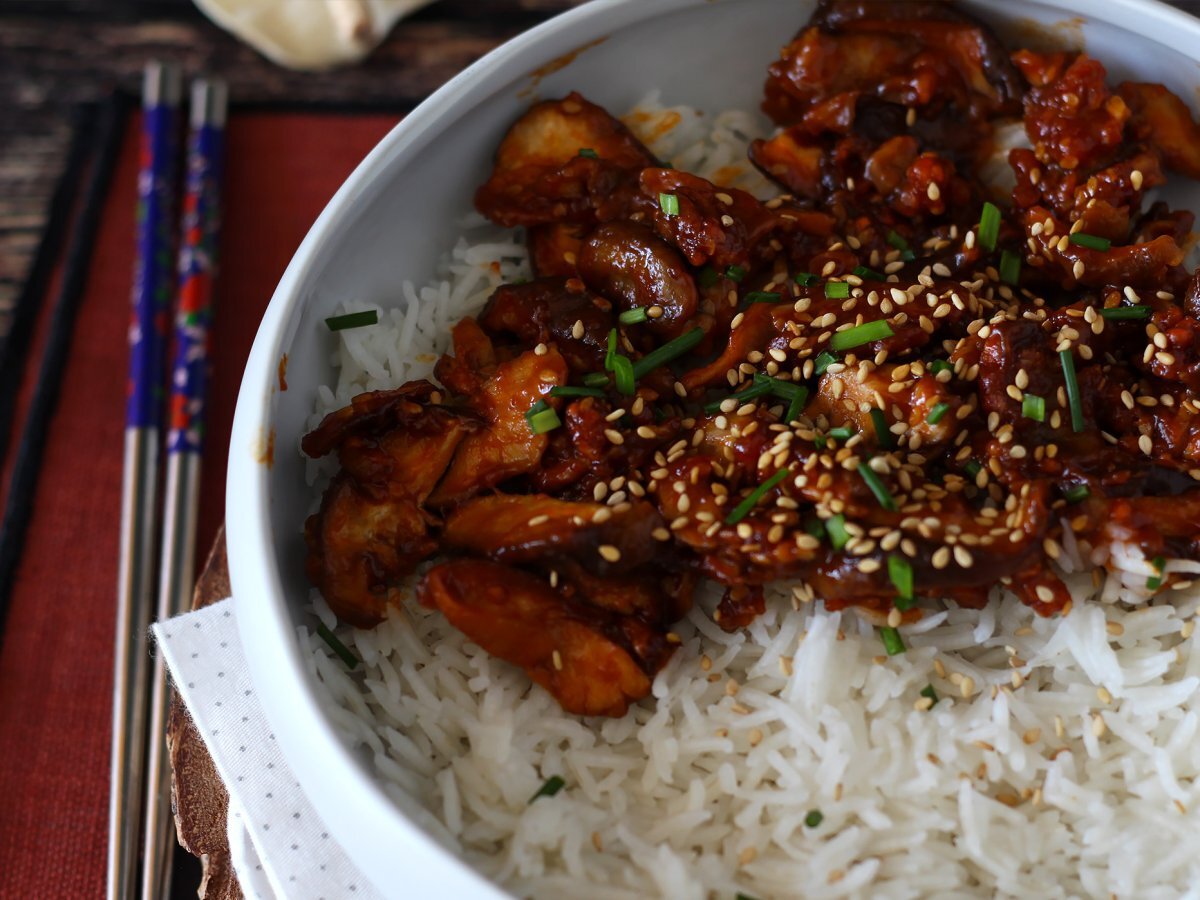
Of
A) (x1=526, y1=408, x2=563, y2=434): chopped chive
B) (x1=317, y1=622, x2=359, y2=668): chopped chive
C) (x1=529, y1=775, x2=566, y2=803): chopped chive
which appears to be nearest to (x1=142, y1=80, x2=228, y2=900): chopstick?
(x1=317, y1=622, x2=359, y2=668): chopped chive

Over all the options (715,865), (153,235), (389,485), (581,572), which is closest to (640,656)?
(581,572)

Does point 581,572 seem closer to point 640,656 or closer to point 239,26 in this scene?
point 640,656

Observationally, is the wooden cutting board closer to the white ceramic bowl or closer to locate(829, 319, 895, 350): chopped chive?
the white ceramic bowl

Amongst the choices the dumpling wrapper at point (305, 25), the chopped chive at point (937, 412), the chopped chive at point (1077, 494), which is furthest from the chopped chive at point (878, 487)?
the dumpling wrapper at point (305, 25)

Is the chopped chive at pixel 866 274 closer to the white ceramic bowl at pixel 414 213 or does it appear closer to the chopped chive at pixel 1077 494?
the chopped chive at pixel 1077 494

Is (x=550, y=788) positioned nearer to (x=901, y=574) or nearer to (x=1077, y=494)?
(x=901, y=574)

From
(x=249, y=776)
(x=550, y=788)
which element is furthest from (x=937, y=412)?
(x=249, y=776)
